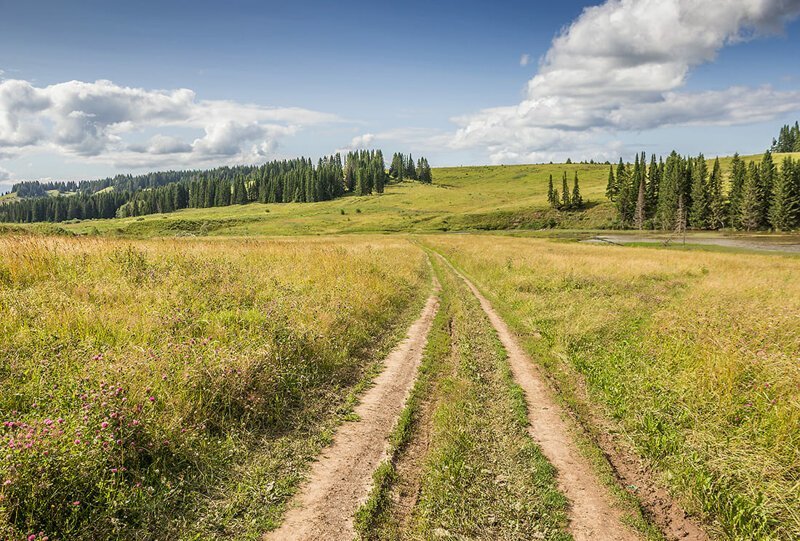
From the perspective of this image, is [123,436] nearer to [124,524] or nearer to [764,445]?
[124,524]

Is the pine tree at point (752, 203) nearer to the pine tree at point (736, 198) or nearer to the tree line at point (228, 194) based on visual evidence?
the pine tree at point (736, 198)

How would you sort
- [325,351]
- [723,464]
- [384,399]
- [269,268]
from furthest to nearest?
[269,268]
[325,351]
[384,399]
[723,464]

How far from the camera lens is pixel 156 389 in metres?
6.00

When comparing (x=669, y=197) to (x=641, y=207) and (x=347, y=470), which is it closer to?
(x=641, y=207)

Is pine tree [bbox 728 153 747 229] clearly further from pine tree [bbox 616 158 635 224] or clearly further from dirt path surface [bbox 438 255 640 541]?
dirt path surface [bbox 438 255 640 541]

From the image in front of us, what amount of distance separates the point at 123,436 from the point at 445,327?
406 inches

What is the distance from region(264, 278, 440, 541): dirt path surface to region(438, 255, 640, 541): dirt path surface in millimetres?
2617

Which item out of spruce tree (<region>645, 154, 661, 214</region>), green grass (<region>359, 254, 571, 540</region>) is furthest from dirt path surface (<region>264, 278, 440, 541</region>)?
spruce tree (<region>645, 154, 661, 214</region>)

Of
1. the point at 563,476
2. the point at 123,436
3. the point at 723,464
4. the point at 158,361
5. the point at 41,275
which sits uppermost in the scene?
the point at 41,275

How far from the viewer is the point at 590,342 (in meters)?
11.9

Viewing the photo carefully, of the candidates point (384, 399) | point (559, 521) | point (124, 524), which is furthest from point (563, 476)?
point (124, 524)

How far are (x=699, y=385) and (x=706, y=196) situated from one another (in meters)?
110

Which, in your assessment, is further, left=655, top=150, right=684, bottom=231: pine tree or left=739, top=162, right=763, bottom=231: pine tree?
left=655, top=150, right=684, bottom=231: pine tree

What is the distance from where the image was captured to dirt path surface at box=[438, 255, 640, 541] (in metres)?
4.84
